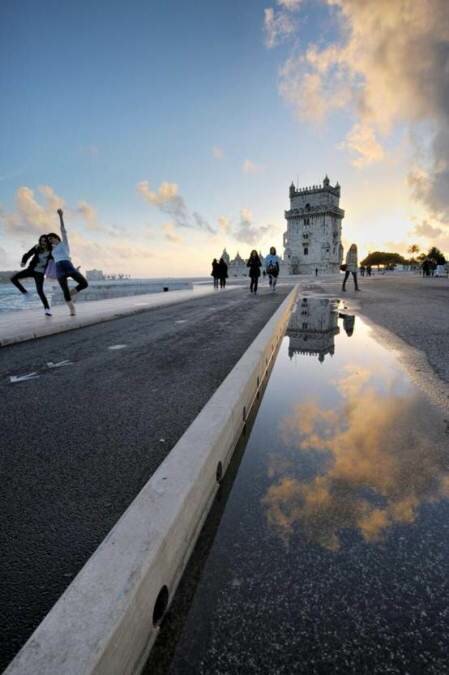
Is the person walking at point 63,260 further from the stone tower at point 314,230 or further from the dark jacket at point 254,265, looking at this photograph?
the stone tower at point 314,230

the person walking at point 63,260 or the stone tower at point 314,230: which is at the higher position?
the stone tower at point 314,230

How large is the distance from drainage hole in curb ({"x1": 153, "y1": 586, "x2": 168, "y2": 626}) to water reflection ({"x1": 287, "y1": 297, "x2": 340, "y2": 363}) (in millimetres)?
3579

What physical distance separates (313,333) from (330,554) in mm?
5155

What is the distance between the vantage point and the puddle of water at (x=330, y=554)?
41.0 inches

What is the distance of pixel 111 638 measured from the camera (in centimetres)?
86

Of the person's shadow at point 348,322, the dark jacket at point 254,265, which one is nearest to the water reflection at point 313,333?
the person's shadow at point 348,322

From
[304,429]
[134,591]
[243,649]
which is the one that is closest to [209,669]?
[243,649]

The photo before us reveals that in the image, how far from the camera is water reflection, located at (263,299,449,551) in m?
1.59

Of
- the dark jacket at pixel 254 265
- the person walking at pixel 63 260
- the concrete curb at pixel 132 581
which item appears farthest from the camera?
the dark jacket at pixel 254 265

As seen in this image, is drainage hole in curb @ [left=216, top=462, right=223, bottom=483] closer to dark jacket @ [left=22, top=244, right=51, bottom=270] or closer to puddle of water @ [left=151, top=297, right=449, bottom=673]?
puddle of water @ [left=151, top=297, right=449, bottom=673]

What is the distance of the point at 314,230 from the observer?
250ft

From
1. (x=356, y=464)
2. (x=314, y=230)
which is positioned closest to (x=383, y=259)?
(x=314, y=230)

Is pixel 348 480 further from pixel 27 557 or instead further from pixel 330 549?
pixel 27 557

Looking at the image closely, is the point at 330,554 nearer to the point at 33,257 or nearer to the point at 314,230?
the point at 33,257
